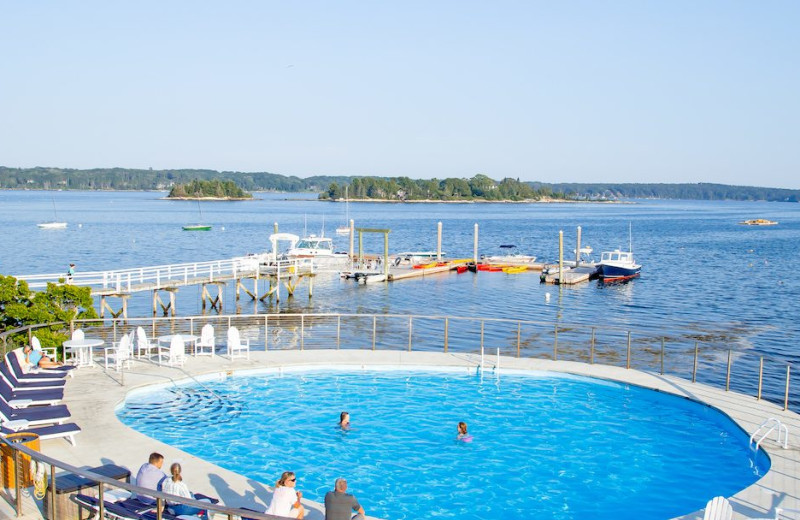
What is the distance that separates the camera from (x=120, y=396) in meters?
15.8

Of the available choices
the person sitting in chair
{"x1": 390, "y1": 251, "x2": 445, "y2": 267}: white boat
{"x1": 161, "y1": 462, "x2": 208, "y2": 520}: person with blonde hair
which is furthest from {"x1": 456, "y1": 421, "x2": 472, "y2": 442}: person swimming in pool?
{"x1": 390, "y1": 251, "x2": 445, "y2": 267}: white boat

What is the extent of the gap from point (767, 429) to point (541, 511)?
5.41 metres

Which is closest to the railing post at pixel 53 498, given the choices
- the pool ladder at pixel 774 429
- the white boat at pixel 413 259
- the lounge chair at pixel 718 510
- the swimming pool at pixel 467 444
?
the swimming pool at pixel 467 444

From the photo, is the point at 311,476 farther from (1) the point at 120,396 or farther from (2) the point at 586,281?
(2) the point at 586,281

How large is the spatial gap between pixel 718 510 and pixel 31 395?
39.0 ft

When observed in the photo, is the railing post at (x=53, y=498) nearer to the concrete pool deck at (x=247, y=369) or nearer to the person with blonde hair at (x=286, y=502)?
→ the concrete pool deck at (x=247, y=369)

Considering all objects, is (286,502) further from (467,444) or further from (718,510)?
(467,444)

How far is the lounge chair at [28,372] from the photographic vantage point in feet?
49.2

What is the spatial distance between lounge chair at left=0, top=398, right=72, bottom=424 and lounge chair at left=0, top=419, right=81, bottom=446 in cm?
18

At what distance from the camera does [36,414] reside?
1281 cm

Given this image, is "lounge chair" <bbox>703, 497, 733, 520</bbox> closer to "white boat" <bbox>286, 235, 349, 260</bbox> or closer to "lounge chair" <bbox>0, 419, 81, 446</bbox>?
"lounge chair" <bbox>0, 419, 81, 446</bbox>

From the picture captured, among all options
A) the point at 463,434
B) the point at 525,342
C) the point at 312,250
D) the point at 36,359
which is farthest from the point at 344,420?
the point at 312,250

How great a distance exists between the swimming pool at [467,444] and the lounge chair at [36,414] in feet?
7.54

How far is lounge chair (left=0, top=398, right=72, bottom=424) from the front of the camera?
494 inches
